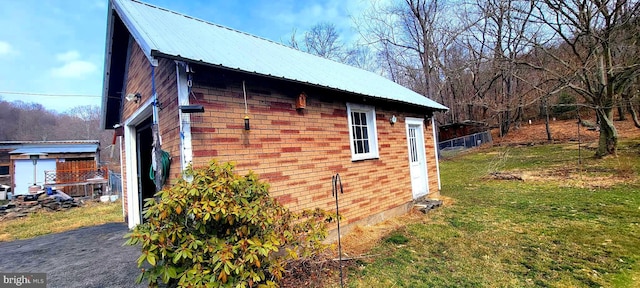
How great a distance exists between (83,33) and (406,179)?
48.1ft

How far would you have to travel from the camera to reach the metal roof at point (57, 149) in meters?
17.4

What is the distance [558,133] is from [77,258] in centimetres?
3129

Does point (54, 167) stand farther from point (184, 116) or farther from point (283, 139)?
point (283, 139)

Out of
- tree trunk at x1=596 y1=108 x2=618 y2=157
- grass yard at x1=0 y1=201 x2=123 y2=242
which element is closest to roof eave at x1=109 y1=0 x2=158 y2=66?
grass yard at x1=0 y1=201 x2=123 y2=242

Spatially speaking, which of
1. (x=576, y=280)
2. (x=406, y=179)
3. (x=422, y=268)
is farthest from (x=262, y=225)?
(x=406, y=179)

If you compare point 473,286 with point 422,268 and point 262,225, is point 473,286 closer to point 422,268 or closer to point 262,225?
point 422,268

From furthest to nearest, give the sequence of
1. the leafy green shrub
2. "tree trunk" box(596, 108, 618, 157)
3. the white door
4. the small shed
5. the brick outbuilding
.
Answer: the small shed
"tree trunk" box(596, 108, 618, 157)
the white door
the brick outbuilding
the leafy green shrub

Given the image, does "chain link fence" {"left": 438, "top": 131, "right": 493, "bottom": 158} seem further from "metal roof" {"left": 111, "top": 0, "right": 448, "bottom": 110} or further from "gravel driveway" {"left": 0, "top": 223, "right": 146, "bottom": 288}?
"gravel driveway" {"left": 0, "top": 223, "right": 146, "bottom": 288}

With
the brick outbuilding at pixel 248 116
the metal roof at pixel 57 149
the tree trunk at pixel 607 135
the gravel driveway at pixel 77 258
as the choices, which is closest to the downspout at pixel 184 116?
the brick outbuilding at pixel 248 116

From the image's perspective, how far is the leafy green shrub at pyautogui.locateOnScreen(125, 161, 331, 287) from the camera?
2.86 m

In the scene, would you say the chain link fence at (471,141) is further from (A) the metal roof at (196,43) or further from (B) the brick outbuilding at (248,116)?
(A) the metal roof at (196,43)

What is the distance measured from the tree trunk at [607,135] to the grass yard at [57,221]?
1934 cm

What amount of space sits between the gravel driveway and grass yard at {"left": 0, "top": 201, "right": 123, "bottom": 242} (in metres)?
1.07

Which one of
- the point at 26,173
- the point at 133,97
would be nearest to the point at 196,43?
the point at 133,97
